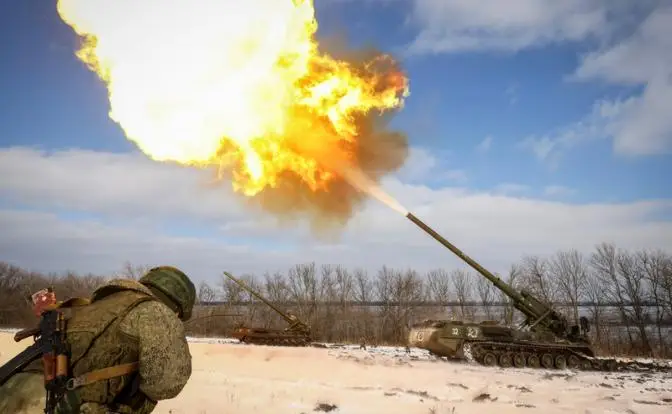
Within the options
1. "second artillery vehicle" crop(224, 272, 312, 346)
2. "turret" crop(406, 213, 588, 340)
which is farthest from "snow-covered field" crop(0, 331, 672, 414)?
"second artillery vehicle" crop(224, 272, 312, 346)

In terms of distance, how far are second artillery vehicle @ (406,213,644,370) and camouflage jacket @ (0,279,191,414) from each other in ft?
50.8

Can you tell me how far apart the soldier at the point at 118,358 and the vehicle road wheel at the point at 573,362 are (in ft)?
66.0

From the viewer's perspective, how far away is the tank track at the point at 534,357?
18.4 metres

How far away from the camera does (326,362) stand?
55.1 feet

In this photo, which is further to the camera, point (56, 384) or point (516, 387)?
point (516, 387)

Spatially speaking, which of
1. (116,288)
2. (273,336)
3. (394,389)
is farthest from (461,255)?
(116,288)

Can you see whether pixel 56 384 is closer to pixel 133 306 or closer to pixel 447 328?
pixel 133 306

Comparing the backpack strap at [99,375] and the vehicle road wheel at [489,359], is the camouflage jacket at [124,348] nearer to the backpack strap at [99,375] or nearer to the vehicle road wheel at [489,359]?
the backpack strap at [99,375]

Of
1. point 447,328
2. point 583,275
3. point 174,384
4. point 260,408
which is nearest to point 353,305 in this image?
point 583,275

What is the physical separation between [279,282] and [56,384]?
61668 millimetres

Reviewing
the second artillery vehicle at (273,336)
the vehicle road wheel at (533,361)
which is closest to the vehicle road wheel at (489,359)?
the vehicle road wheel at (533,361)

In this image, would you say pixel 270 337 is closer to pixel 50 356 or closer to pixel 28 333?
pixel 28 333

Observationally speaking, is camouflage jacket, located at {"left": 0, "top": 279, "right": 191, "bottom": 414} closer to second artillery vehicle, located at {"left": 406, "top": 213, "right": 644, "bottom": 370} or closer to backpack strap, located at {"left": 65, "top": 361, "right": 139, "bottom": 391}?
backpack strap, located at {"left": 65, "top": 361, "right": 139, "bottom": 391}

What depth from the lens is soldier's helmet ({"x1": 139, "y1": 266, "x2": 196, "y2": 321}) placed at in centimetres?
299
